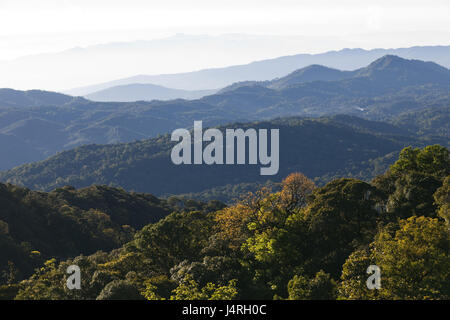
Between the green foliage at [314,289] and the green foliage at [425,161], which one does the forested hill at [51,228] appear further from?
the green foliage at [425,161]

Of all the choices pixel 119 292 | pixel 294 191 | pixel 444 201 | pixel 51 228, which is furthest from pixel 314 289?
pixel 51 228

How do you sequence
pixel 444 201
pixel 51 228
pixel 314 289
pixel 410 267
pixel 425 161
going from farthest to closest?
pixel 51 228 → pixel 425 161 → pixel 444 201 → pixel 410 267 → pixel 314 289

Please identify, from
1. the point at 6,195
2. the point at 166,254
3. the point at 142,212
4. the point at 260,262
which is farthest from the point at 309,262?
the point at 142,212

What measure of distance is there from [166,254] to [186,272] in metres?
12.7

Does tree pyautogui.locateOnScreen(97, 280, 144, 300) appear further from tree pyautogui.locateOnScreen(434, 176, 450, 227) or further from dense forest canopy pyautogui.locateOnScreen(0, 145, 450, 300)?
tree pyautogui.locateOnScreen(434, 176, 450, 227)

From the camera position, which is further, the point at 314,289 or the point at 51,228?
the point at 51,228

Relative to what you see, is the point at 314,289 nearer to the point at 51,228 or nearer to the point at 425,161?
the point at 425,161

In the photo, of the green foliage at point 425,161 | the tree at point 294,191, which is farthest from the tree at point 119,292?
the green foliage at point 425,161

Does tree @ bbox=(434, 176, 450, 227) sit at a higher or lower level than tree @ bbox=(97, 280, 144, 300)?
higher

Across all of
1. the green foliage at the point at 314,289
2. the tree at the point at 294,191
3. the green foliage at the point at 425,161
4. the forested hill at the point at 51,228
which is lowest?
the forested hill at the point at 51,228

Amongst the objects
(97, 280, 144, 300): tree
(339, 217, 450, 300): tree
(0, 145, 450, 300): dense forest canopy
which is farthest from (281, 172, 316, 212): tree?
(97, 280, 144, 300): tree

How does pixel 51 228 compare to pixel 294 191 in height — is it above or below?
below

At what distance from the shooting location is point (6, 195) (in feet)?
332

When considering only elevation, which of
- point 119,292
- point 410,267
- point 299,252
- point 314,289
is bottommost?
point 314,289
